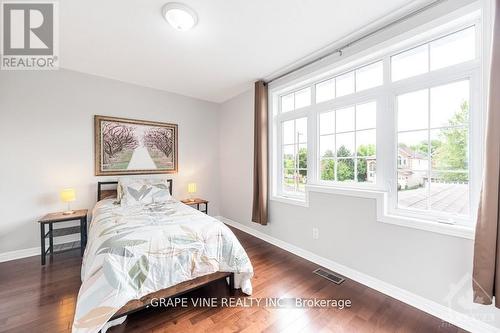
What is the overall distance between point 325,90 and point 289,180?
1.35 m

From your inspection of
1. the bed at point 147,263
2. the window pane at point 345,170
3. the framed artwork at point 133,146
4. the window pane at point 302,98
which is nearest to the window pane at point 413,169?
the window pane at point 345,170

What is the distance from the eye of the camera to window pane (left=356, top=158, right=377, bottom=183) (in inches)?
87.7

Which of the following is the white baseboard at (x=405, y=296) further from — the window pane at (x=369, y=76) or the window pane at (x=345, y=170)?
the window pane at (x=369, y=76)

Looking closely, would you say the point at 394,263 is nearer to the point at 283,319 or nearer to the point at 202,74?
the point at 283,319

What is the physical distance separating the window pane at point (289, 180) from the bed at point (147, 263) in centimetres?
146

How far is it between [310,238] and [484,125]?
1.92 meters

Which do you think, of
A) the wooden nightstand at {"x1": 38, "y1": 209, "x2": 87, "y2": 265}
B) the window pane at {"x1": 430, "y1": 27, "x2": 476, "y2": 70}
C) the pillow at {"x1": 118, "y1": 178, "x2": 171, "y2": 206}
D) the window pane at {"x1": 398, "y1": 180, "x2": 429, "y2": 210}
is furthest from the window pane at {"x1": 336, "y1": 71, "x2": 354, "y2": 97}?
the wooden nightstand at {"x1": 38, "y1": 209, "x2": 87, "y2": 265}

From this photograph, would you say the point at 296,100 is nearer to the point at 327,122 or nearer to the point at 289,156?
the point at 327,122

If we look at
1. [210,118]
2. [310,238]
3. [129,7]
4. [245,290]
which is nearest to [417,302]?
[310,238]

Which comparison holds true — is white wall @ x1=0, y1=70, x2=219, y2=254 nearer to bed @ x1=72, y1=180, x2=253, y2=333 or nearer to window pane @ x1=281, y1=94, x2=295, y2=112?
bed @ x1=72, y1=180, x2=253, y2=333

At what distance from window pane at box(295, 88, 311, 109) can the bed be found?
6.61 ft

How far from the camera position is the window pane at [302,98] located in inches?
114

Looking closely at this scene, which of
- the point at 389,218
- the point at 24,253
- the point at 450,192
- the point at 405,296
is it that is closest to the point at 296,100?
the point at 389,218

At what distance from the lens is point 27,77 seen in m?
2.75
